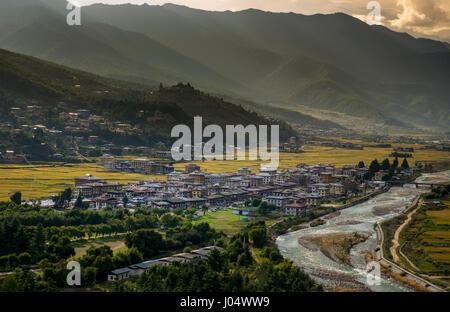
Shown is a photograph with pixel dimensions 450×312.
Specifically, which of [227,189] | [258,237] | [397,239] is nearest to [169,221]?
[258,237]

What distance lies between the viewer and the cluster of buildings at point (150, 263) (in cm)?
2002

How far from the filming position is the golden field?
1442 inches

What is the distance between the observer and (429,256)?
2369 cm

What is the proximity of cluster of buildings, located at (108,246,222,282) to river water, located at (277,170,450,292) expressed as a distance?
157 inches

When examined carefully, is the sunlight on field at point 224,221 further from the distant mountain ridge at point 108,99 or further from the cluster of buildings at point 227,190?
the distant mountain ridge at point 108,99

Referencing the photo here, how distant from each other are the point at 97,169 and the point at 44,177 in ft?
23.7

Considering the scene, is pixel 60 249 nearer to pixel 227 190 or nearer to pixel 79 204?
pixel 79 204

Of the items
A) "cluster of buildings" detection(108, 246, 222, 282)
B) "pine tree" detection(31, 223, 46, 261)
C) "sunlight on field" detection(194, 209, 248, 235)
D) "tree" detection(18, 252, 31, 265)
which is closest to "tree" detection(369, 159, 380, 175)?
"sunlight on field" detection(194, 209, 248, 235)

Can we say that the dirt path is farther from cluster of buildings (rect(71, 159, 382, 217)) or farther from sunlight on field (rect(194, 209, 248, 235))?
sunlight on field (rect(194, 209, 248, 235))

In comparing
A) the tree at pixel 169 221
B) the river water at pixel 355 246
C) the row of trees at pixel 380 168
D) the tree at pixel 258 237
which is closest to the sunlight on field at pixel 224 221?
the tree at pixel 169 221

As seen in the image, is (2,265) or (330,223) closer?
(2,265)
